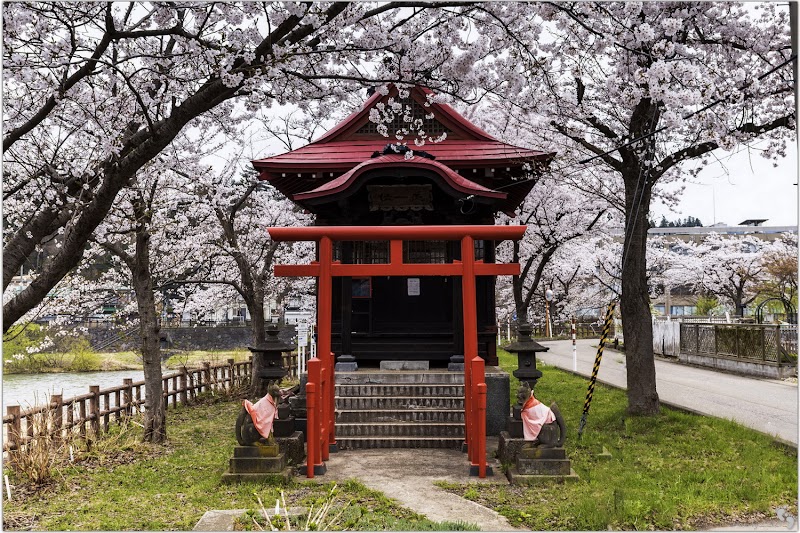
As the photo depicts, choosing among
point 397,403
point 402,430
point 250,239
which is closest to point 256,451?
point 402,430

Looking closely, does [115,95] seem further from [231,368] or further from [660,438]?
[231,368]

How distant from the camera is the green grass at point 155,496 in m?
6.17

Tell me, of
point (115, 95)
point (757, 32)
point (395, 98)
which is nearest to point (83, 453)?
point (115, 95)

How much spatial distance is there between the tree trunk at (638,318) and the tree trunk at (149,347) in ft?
29.0

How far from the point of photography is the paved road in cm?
1095

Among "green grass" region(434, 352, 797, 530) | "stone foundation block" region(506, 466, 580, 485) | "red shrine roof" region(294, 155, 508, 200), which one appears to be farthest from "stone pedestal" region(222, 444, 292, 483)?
"red shrine roof" region(294, 155, 508, 200)

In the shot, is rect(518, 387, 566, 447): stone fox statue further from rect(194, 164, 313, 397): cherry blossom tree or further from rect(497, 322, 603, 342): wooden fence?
rect(497, 322, 603, 342): wooden fence

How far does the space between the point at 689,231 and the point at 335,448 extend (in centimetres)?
5655

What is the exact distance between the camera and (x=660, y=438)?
9.34m

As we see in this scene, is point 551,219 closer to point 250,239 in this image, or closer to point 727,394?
point 727,394

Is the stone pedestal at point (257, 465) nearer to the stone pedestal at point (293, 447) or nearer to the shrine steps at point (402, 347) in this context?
the stone pedestal at point (293, 447)

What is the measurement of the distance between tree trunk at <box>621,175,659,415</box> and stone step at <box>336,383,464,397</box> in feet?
10.7

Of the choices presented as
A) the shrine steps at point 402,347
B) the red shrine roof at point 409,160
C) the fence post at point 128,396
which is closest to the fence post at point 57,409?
the fence post at point 128,396

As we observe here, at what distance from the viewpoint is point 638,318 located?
10664 mm
